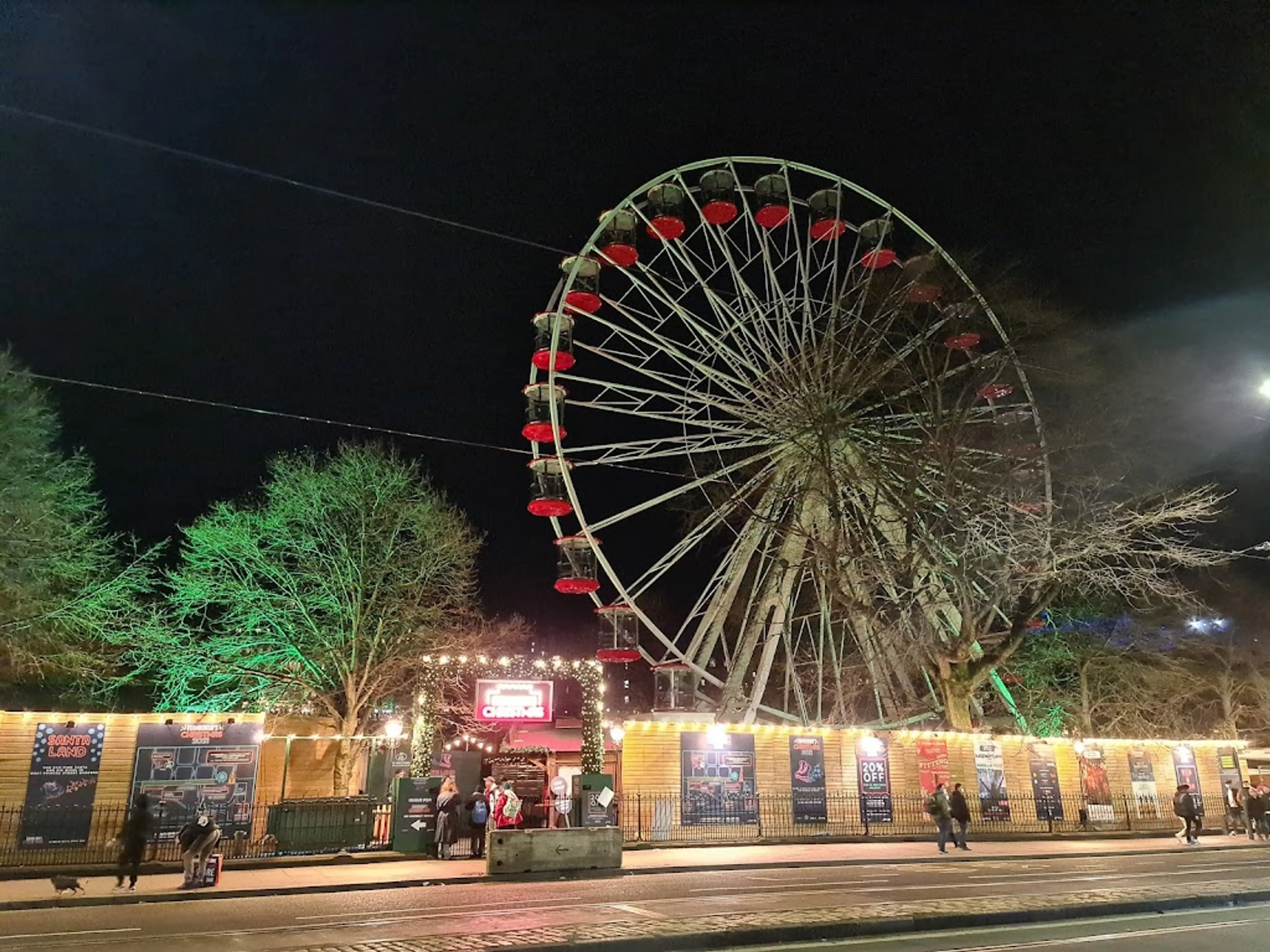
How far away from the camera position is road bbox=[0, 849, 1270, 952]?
897 cm

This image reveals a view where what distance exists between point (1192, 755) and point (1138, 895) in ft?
72.3

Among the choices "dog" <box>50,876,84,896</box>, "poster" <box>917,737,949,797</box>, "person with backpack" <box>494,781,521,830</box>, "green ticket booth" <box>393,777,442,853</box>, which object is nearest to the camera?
"dog" <box>50,876,84,896</box>

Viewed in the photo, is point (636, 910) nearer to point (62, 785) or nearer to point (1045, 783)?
point (62, 785)

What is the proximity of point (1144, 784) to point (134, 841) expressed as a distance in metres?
27.6

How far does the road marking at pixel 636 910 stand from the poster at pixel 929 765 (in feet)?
49.5

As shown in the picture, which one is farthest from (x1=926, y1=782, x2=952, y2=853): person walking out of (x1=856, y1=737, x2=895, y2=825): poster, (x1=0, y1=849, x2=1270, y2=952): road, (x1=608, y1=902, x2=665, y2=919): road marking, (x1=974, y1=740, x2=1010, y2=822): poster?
(x1=608, y1=902, x2=665, y2=919): road marking

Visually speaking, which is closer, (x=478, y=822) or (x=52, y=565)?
(x=478, y=822)

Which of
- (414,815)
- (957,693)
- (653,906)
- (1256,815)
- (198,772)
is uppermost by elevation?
(957,693)

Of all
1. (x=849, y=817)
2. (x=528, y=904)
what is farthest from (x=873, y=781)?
(x=528, y=904)

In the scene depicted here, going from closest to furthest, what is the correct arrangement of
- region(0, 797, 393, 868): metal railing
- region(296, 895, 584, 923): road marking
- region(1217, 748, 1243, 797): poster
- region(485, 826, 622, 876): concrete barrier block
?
region(296, 895, 584, 923): road marking, region(485, 826, 622, 876): concrete barrier block, region(0, 797, 393, 868): metal railing, region(1217, 748, 1243, 797): poster

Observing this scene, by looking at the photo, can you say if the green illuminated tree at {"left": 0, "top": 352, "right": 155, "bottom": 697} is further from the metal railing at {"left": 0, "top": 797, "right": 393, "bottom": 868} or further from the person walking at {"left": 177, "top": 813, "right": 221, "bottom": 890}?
the person walking at {"left": 177, "top": 813, "right": 221, "bottom": 890}

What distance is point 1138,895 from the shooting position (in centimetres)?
1115

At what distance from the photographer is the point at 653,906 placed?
419 inches

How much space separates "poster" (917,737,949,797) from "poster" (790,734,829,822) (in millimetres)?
3209
